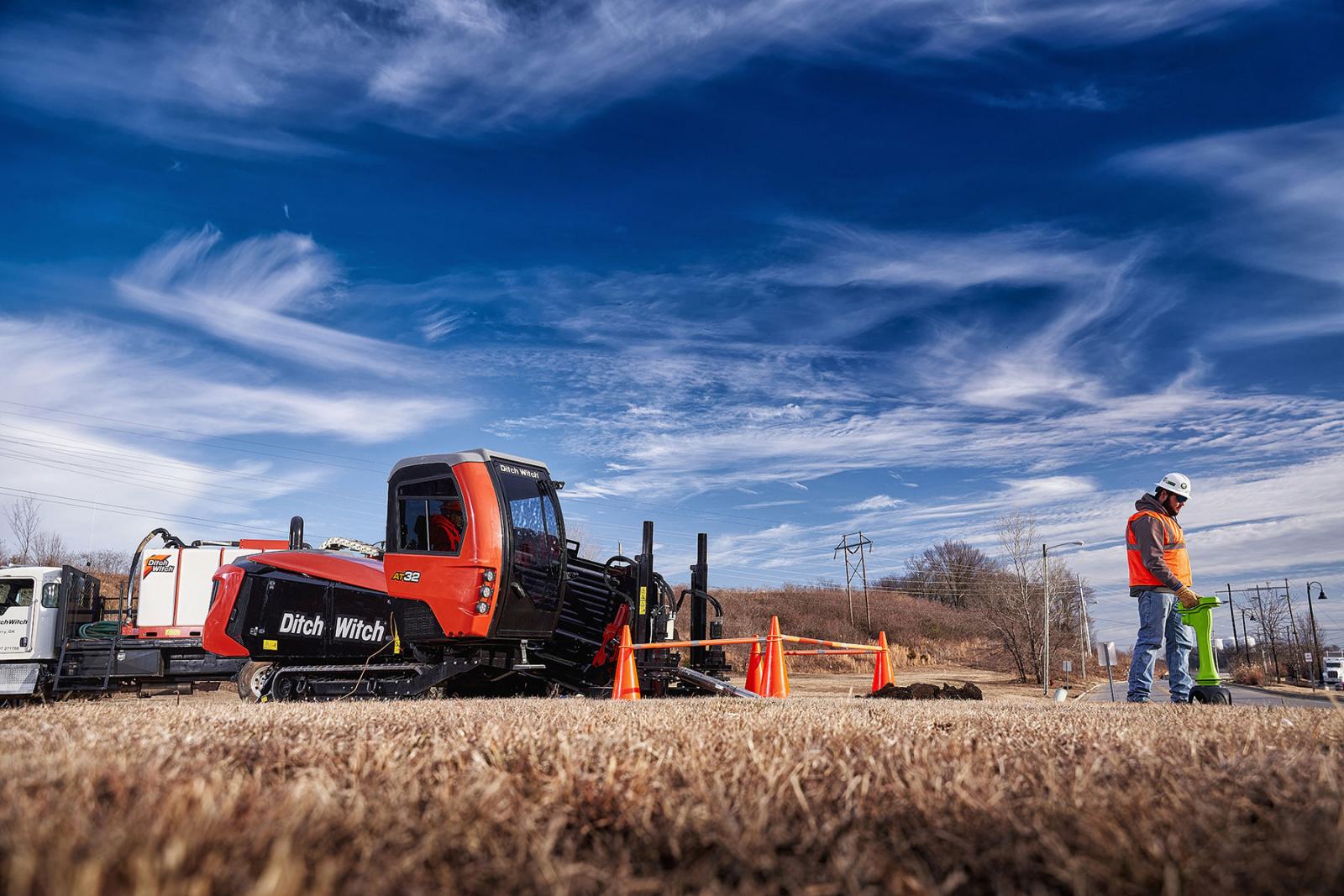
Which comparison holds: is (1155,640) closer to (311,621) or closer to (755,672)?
(755,672)

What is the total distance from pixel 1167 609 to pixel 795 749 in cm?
804

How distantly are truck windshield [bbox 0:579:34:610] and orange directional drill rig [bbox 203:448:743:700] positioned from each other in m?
7.31

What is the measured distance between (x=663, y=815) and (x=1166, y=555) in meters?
9.22

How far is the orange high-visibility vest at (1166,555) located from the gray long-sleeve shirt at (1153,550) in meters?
0.03

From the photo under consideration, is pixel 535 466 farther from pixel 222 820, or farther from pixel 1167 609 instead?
pixel 222 820

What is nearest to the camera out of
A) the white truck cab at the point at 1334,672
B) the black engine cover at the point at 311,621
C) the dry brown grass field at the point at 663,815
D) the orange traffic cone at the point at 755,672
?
the dry brown grass field at the point at 663,815

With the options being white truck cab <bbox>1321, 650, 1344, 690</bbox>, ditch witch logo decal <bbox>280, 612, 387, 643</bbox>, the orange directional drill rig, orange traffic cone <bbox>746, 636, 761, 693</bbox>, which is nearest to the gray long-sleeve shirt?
orange traffic cone <bbox>746, 636, 761, 693</bbox>

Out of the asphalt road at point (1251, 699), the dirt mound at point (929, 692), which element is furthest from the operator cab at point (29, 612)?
the asphalt road at point (1251, 699)

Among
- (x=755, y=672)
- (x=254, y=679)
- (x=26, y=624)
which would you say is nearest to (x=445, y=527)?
(x=254, y=679)

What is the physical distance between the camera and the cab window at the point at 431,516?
11008 mm

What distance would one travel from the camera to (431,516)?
36.6 ft

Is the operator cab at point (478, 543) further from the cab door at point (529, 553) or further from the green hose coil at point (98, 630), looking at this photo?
the green hose coil at point (98, 630)

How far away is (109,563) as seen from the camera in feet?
212

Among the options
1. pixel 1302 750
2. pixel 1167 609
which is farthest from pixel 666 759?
pixel 1167 609
